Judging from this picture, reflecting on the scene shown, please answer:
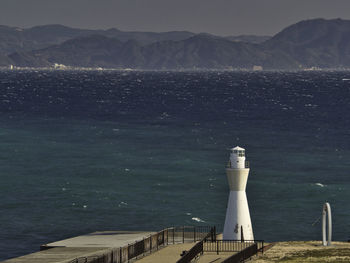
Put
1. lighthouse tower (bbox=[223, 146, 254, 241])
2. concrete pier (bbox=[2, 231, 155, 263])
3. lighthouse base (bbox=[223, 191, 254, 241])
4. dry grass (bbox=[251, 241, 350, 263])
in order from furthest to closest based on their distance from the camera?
lighthouse base (bbox=[223, 191, 254, 241]) → lighthouse tower (bbox=[223, 146, 254, 241]) → dry grass (bbox=[251, 241, 350, 263]) → concrete pier (bbox=[2, 231, 155, 263])

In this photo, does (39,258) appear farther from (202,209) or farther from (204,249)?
(202,209)

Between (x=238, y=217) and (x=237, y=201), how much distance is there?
2.46 feet

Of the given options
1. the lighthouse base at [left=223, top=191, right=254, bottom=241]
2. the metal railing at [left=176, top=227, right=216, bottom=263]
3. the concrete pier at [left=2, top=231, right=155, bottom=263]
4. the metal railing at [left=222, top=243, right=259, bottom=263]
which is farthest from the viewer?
the lighthouse base at [left=223, top=191, right=254, bottom=241]

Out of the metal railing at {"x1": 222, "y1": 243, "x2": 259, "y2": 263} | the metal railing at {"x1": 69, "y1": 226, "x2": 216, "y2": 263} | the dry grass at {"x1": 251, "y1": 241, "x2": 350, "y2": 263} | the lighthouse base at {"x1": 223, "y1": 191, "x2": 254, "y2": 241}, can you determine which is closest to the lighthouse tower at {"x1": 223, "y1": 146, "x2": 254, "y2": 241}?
the lighthouse base at {"x1": 223, "y1": 191, "x2": 254, "y2": 241}

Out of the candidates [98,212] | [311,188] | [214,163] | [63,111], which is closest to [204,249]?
[98,212]

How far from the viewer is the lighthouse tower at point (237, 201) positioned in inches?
1615

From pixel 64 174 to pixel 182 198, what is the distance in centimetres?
1628

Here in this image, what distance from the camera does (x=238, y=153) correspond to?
41406 millimetres

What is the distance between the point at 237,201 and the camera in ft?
135

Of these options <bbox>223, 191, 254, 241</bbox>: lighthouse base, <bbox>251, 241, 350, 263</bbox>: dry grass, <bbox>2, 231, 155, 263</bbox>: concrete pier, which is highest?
<bbox>223, 191, 254, 241</bbox>: lighthouse base

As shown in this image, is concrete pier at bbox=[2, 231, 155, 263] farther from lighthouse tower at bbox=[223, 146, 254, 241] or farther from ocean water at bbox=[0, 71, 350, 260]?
ocean water at bbox=[0, 71, 350, 260]

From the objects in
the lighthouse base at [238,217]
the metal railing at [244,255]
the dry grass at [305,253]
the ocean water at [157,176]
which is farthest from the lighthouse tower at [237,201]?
the ocean water at [157,176]

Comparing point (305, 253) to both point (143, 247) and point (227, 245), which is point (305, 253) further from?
point (143, 247)

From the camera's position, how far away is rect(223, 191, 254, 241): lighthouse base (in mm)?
41250
